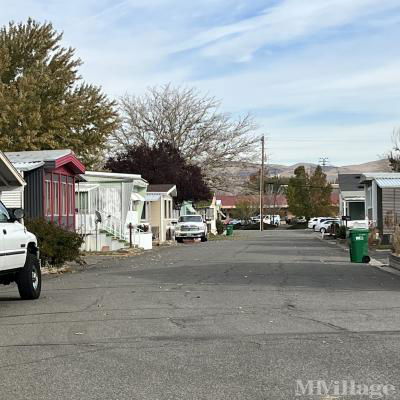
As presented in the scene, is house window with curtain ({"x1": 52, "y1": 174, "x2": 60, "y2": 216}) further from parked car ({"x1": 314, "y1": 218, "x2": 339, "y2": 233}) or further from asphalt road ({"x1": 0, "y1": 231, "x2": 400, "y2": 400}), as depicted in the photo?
parked car ({"x1": 314, "y1": 218, "x2": 339, "y2": 233})

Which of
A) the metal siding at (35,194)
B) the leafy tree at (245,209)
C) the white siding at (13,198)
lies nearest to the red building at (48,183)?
the metal siding at (35,194)

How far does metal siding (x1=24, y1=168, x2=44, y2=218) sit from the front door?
41.8ft

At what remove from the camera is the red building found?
24938 millimetres

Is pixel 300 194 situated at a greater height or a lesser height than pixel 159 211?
greater

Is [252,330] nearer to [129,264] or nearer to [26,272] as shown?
[26,272]

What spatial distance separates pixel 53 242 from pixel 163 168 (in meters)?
31.5

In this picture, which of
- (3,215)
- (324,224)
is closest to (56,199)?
(3,215)

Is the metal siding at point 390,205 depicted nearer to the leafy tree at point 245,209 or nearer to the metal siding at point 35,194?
the metal siding at point 35,194

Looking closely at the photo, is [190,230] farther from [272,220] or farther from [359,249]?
[272,220]

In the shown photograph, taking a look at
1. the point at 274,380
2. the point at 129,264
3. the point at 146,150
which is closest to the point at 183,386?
the point at 274,380

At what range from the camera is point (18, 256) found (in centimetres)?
1194

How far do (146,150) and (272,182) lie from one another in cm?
7063

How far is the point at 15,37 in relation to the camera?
129 ft

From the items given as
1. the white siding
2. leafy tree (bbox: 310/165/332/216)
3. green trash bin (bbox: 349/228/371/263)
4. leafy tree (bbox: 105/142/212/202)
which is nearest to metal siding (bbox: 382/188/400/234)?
green trash bin (bbox: 349/228/371/263)
